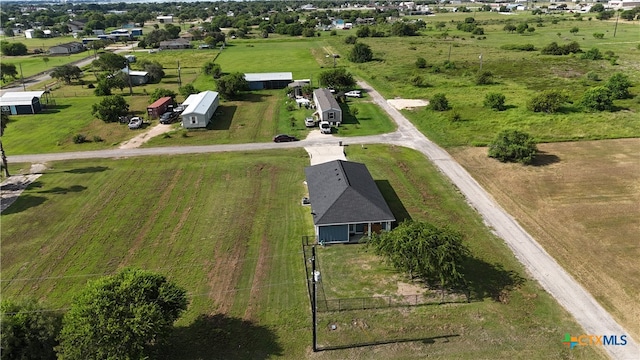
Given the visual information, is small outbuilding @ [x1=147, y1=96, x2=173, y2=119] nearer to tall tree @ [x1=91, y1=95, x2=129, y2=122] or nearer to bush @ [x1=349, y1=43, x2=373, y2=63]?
tall tree @ [x1=91, y1=95, x2=129, y2=122]

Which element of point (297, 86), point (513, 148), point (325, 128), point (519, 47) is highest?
point (519, 47)

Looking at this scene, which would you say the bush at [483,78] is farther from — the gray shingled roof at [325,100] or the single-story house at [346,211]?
the single-story house at [346,211]

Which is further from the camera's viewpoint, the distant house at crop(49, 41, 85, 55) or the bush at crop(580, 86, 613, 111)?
the distant house at crop(49, 41, 85, 55)

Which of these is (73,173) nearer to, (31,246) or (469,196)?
(31,246)

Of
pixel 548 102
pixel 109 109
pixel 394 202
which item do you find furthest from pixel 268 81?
pixel 394 202

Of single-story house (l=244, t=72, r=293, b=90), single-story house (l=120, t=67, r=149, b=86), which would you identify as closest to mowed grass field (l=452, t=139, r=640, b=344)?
single-story house (l=244, t=72, r=293, b=90)

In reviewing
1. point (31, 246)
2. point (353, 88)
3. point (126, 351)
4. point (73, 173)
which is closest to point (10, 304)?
point (126, 351)

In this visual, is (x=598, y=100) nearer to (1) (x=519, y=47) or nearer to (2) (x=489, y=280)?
(2) (x=489, y=280)
